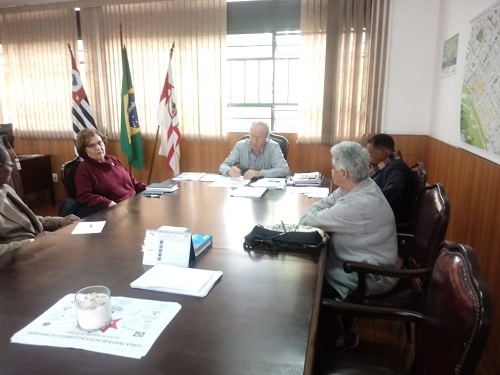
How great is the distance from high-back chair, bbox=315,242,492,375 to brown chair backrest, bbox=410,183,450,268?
0.46 m

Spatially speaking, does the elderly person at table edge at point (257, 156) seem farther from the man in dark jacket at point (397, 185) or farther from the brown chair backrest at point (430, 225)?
the brown chair backrest at point (430, 225)

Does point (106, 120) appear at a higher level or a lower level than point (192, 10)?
lower

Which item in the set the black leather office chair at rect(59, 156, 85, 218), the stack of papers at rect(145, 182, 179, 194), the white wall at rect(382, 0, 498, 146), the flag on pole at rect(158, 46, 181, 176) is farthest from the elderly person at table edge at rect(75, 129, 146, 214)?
the white wall at rect(382, 0, 498, 146)

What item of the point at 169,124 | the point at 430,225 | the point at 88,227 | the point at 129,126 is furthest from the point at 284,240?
the point at 129,126

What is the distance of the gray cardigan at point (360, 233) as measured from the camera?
1.62m

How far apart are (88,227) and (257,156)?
1804 mm

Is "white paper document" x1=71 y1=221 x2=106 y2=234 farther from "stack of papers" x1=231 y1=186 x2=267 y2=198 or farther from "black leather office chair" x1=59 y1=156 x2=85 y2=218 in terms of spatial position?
"stack of papers" x1=231 y1=186 x2=267 y2=198

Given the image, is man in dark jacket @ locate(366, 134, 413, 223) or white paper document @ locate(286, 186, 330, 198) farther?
white paper document @ locate(286, 186, 330, 198)

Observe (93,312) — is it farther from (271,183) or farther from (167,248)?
(271,183)

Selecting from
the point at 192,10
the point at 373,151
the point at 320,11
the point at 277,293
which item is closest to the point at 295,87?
the point at 320,11

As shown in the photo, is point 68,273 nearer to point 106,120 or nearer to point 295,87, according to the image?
point 295,87

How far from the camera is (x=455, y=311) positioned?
3.01 feet

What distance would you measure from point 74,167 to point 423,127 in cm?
326

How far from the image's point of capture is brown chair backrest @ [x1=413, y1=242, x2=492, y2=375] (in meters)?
0.81
